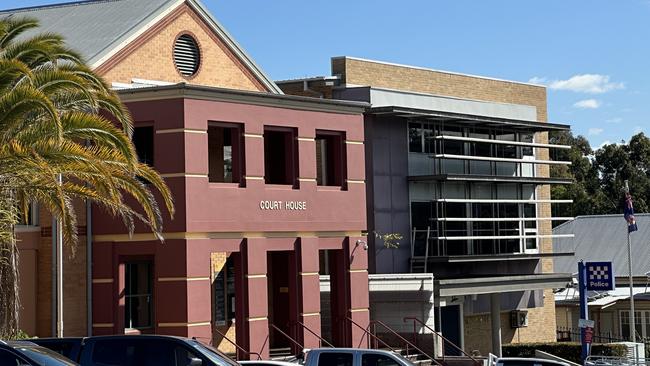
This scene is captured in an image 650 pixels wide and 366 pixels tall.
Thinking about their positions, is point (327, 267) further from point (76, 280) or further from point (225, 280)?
point (76, 280)

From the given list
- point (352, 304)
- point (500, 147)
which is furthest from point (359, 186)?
point (500, 147)

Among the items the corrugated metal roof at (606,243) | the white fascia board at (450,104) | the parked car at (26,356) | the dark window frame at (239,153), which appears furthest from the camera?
the corrugated metal roof at (606,243)

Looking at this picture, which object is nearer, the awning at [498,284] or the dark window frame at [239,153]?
the dark window frame at [239,153]

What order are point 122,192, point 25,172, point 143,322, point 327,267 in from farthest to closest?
point 327,267, point 143,322, point 122,192, point 25,172

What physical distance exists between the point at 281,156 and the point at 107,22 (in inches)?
260

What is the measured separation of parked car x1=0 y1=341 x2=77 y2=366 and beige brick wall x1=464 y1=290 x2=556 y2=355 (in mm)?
28711

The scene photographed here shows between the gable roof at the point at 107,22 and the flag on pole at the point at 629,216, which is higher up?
the gable roof at the point at 107,22

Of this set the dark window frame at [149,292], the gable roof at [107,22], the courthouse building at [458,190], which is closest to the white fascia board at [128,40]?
the gable roof at [107,22]

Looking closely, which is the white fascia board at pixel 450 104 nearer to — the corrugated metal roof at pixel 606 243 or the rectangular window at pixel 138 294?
the rectangular window at pixel 138 294

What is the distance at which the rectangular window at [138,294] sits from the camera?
114ft

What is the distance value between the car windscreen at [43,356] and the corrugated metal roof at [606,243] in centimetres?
5187

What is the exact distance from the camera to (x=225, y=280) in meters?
37.5

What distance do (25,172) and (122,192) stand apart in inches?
264

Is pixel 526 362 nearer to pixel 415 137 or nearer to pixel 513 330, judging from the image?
pixel 415 137
